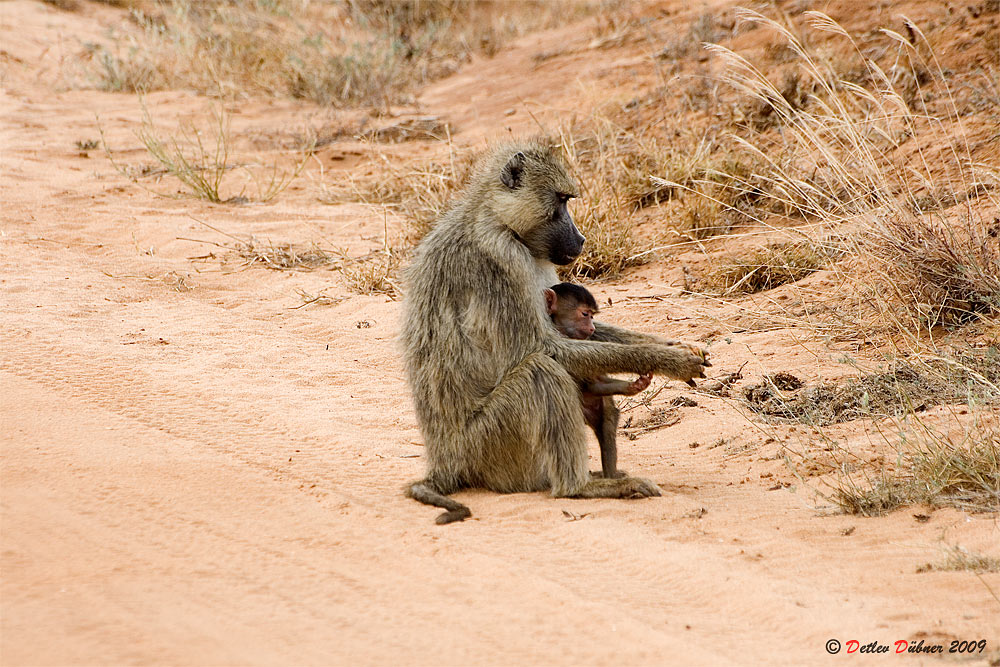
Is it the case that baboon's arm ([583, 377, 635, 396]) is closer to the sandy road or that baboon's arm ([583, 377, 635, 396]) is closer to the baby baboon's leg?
the baby baboon's leg

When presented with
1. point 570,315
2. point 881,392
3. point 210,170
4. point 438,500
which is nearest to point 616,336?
point 570,315

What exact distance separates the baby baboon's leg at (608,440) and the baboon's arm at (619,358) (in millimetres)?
226

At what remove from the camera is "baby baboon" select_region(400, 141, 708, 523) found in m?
4.56

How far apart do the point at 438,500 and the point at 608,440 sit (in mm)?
857

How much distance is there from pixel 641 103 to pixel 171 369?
591 cm

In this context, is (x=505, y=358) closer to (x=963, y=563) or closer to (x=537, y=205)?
(x=537, y=205)

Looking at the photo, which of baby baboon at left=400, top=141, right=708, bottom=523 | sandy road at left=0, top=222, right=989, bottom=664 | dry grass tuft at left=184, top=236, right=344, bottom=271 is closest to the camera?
sandy road at left=0, top=222, right=989, bottom=664

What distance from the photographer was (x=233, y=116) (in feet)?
41.7

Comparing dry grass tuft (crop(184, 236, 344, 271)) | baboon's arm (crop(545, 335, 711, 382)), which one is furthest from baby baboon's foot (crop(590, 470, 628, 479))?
dry grass tuft (crop(184, 236, 344, 271))

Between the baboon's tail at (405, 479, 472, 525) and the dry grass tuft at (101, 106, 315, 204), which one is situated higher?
the dry grass tuft at (101, 106, 315, 204)

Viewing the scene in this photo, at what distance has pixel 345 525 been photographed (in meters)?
4.18

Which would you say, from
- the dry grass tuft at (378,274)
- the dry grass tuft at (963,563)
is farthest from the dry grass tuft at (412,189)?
the dry grass tuft at (963,563)

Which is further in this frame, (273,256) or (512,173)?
(273,256)

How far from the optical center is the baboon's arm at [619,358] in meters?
4.63
